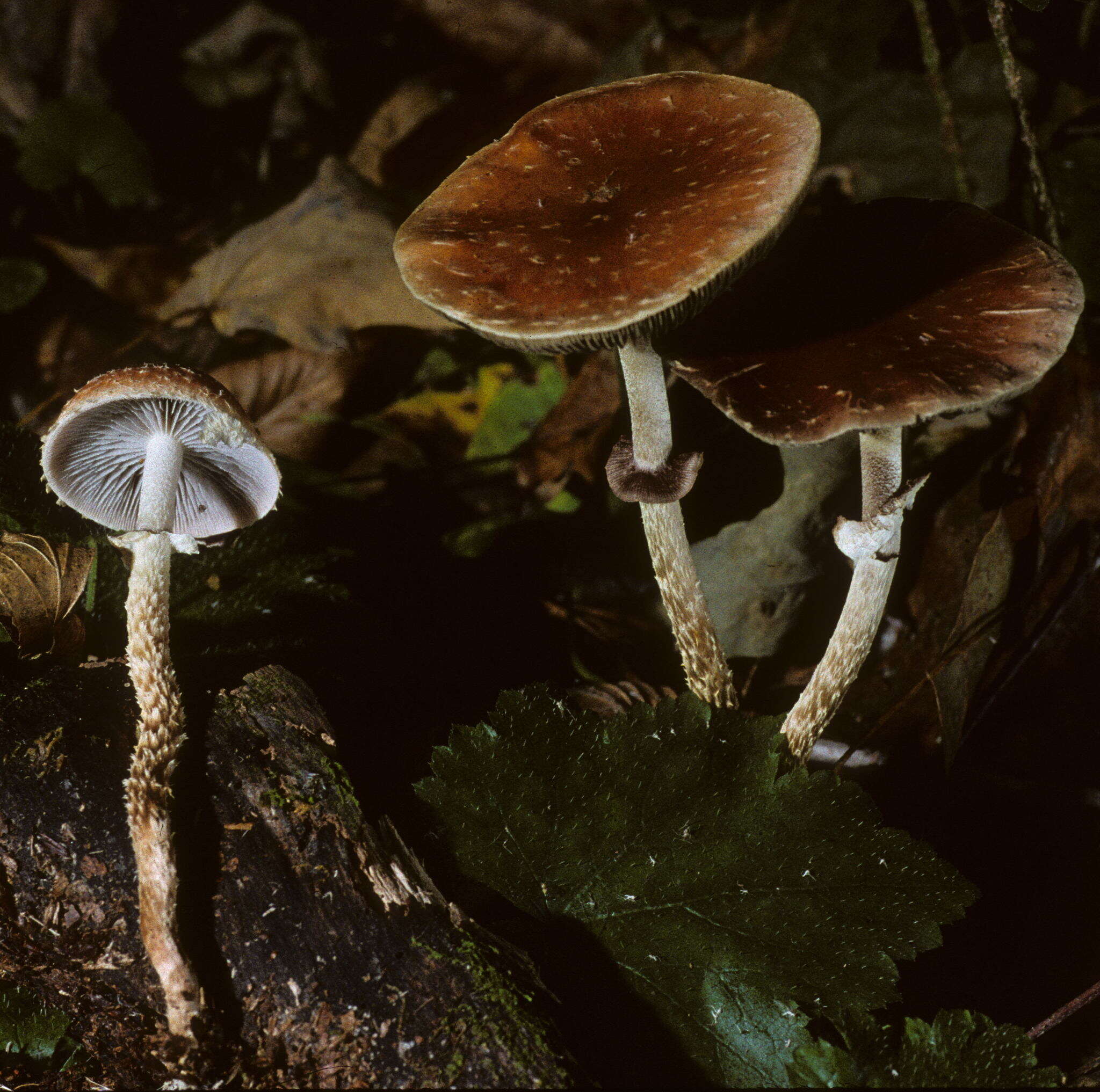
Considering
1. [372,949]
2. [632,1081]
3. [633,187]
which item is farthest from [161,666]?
[633,187]

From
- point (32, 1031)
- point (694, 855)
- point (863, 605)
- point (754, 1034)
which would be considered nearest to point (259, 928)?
point (32, 1031)

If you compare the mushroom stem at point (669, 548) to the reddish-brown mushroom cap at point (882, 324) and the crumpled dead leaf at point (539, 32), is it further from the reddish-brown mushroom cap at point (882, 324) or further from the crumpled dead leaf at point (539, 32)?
the crumpled dead leaf at point (539, 32)

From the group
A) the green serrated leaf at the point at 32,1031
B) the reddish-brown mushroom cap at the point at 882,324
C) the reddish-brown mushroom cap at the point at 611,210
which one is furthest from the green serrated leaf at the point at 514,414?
the green serrated leaf at the point at 32,1031

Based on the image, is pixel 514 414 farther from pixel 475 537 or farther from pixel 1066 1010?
pixel 1066 1010

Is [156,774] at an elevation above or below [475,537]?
above

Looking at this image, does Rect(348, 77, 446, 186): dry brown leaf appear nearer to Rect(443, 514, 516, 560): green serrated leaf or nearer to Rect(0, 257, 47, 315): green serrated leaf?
Rect(0, 257, 47, 315): green serrated leaf
